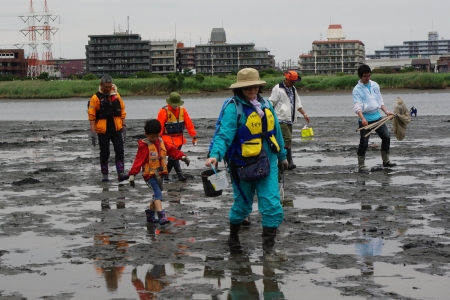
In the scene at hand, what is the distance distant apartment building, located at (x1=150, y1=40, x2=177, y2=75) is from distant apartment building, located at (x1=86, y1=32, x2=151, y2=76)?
5.87m

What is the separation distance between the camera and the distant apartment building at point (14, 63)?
161375mm

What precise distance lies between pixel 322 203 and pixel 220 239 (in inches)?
105

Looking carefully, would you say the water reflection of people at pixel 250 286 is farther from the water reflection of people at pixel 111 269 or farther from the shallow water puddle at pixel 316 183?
the shallow water puddle at pixel 316 183

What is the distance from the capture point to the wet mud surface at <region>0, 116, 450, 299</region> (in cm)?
650

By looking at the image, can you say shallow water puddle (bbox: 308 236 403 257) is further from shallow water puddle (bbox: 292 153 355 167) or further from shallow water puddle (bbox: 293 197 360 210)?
shallow water puddle (bbox: 292 153 355 167)

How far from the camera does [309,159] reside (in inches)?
660

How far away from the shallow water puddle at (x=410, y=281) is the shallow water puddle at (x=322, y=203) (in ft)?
10.7

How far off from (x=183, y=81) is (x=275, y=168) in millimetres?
74451

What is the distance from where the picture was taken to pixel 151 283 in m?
6.65

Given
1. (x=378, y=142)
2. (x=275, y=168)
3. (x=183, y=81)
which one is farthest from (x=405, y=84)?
(x=275, y=168)

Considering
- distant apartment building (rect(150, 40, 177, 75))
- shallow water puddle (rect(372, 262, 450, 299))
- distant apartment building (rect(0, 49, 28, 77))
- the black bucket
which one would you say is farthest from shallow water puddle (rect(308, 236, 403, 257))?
distant apartment building (rect(0, 49, 28, 77))

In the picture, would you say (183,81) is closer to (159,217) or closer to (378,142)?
(378,142)

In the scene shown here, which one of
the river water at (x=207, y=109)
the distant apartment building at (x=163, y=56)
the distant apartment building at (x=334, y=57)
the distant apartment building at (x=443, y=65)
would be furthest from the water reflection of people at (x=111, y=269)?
the distant apartment building at (x=443, y=65)

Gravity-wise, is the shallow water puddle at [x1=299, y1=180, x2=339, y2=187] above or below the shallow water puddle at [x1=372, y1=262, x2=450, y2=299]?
below
